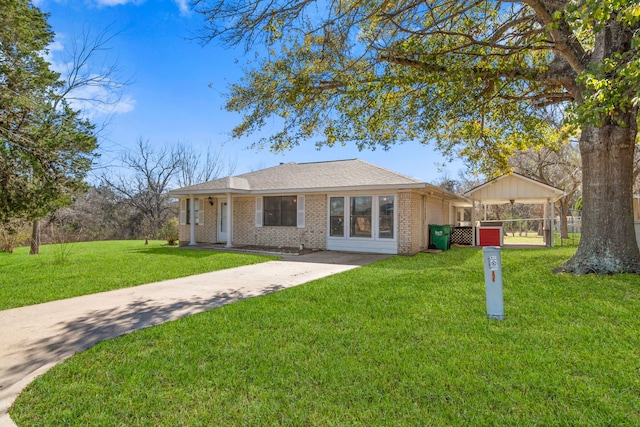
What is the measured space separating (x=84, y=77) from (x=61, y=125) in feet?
6.45

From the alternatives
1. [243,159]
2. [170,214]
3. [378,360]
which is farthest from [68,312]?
[243,159]

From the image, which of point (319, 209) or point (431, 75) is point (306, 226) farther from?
point (431, 75)

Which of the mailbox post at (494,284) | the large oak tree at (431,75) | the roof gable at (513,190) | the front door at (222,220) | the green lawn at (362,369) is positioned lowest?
the green lawn at (362,369)

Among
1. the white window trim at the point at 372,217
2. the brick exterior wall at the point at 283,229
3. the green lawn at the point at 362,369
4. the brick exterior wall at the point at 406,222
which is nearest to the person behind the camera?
the green lawn at the point at 362,369

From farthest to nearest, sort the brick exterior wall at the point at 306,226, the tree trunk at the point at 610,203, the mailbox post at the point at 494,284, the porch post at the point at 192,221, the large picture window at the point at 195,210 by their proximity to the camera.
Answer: the large picture window at the point at 195,210 → the porch post at the point at 192,221 → the brick exterior wall at the point at 306,226 → the tree trunk at the point at 610,203 → the mailbox post at the point at 494,284

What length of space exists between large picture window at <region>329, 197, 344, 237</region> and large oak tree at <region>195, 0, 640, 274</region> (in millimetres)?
2883

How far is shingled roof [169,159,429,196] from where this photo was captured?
12.3 meters

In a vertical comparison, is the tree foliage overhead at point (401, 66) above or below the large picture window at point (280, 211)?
above

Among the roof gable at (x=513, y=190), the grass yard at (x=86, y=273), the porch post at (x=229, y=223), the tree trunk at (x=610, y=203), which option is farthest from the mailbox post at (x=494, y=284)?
the roof gable at (x=513, y=190)

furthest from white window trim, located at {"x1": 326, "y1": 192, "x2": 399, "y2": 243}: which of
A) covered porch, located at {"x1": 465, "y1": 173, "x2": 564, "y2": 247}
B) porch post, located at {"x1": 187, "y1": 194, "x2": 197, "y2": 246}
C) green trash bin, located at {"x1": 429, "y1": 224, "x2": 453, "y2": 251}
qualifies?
porch post, located at {"x1": 187, "y1": 194, "x2": 197, "y2": 246}

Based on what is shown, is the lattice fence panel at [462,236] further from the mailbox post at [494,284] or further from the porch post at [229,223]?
the mailbox post at [494,284]

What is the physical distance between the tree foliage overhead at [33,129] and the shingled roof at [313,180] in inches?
228

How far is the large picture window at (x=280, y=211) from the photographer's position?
14.2 meters

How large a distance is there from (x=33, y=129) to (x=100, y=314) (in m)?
6.84
